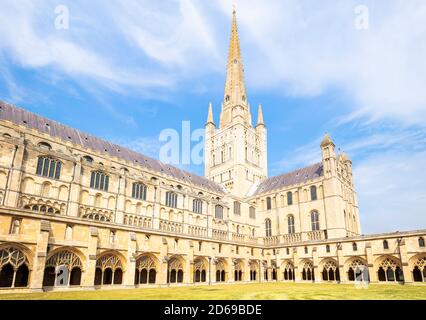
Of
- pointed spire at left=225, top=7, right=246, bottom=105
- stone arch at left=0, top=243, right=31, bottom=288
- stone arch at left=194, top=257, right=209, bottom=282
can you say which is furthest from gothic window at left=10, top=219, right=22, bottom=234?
pointed spire at left=225, top=7, right=246, bottom=105

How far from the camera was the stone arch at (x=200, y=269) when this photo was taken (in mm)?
36434

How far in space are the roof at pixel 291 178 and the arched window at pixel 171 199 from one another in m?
23.2

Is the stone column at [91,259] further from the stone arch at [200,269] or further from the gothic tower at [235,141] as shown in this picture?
the gothic tower at [235,141]

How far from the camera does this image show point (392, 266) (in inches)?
1399

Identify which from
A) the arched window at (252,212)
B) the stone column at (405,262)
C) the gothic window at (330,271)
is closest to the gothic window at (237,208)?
the arched window at (252,212)

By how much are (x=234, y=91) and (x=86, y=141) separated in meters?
45.7

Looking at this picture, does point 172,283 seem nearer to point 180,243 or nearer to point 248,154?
→ point 180,243

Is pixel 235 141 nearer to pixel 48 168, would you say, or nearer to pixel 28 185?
pixel 48 168

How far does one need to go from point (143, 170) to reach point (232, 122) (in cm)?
3359

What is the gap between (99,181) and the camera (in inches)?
1556

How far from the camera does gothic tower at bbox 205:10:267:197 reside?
2800 inches

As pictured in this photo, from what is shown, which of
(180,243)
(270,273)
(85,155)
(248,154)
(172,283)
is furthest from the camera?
(248,154)
